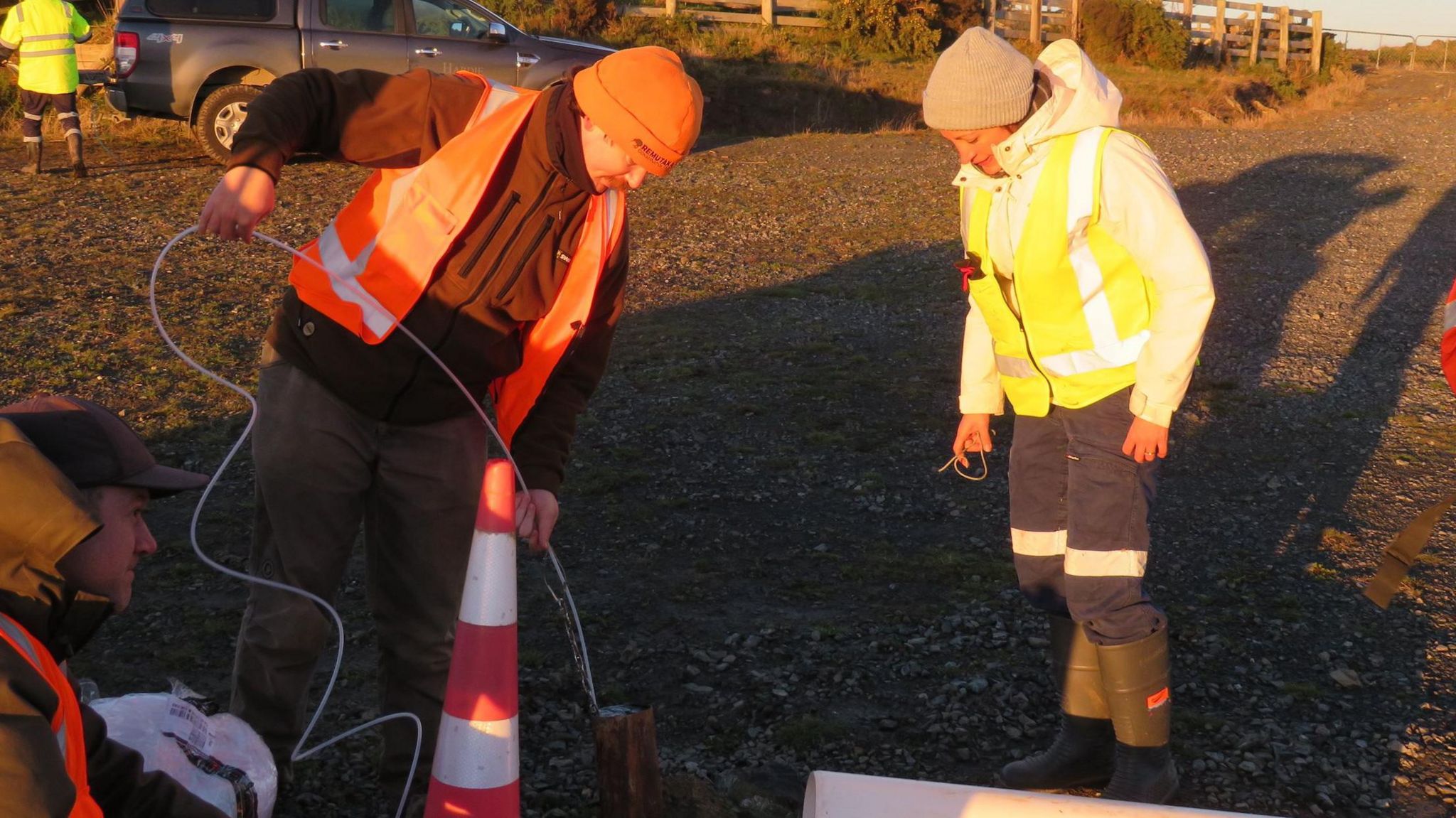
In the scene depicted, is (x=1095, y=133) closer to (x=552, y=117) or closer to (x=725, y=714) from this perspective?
(x=552, y=117)

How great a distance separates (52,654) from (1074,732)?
2.69 metres

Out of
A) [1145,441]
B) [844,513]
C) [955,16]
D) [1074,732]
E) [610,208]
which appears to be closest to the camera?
[610,208]

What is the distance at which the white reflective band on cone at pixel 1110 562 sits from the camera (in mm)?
3289

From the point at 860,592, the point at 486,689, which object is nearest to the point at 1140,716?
the point at 860,592

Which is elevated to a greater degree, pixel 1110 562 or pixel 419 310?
pixel 419 310

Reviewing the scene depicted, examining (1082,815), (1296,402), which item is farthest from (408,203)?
(1296,402)

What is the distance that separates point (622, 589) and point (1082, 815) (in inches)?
112

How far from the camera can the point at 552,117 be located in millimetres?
2871

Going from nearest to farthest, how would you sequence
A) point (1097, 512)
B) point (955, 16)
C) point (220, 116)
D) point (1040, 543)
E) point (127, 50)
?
point (1097, 512) < point (1040, 543) < point (127, 50) < point (220, 116) < point (955, 16)

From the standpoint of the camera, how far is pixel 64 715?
1.89 metres

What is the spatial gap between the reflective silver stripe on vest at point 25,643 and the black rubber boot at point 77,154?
11024 mm

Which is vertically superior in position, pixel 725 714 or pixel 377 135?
pixel 377 135

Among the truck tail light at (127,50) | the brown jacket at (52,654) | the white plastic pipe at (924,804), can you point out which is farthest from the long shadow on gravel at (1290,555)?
the truck tail light at (127,50)

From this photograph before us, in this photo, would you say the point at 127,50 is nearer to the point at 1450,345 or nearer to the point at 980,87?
the point at 980,87
